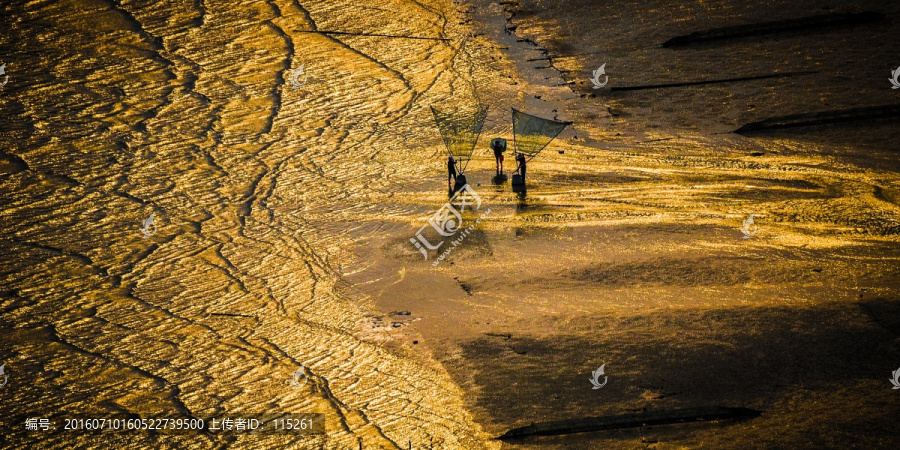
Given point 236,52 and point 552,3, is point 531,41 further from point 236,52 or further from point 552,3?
point 236,52

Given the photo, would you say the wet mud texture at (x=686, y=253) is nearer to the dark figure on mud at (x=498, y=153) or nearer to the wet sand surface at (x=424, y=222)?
the wet sand surface at (x=424, y=222)

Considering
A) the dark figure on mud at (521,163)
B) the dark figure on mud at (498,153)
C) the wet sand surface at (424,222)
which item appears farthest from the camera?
the dark figure on mud at (498,153)

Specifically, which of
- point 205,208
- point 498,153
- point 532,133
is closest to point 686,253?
point 498,153

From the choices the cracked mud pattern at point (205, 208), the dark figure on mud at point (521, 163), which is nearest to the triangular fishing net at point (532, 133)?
the dark figure on mud at point (521, 163)

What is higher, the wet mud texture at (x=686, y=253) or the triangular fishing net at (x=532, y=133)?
the triangular fishing net at (x=532, y=133)

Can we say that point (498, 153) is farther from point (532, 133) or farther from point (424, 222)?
point (424, 222)

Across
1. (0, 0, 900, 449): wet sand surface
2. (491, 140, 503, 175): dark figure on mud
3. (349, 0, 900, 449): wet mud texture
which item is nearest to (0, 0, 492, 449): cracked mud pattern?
(0, 0, 900, 449): wet sand surface
